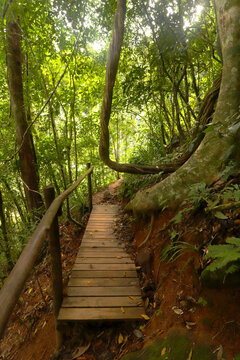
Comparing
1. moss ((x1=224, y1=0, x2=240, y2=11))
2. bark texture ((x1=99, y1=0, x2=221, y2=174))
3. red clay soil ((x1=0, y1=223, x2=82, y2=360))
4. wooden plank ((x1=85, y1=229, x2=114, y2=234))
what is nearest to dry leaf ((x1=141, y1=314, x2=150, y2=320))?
red clay soil ((x1=0, y1=223, x2=82, y2=360))

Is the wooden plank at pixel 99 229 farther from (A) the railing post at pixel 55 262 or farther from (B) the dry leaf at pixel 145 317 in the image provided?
(B) the dry leaf at pixel 145 317

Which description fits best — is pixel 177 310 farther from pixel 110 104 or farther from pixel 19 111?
pixel 19 111

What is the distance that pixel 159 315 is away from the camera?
6.04ft

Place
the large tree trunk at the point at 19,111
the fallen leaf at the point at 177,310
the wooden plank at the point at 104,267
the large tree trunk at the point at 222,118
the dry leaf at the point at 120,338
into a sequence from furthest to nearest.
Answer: the large tree trunk at the point at 19,111 < the wooden plank at the point at 104,267 < the large tree trunk at the point at 222,118 < the dry leaf at the point at 120,338 < the fallen leaf at the point at 177,310

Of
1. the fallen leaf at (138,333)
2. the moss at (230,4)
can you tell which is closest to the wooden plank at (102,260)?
the fallen leaf at (138,333)

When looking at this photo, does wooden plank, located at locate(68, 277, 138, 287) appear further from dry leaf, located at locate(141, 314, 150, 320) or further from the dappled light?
dry leaf, located at locate(141, 314, 150, 320)

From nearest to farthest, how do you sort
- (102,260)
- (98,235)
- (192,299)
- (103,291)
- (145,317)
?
1. (192,299)
2. (145,317)
3. (103,291)
4. (102,260)
5. (98,235)

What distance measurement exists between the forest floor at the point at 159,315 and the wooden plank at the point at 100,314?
10 cm

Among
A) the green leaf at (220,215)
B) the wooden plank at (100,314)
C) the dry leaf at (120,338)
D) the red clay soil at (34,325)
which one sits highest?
the green leaf at (220,215)

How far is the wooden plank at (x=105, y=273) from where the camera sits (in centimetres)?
265

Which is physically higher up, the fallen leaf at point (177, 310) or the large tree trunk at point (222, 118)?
the large tree trunk at point (222, 118)

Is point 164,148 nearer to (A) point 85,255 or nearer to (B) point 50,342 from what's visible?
(A) point 85,255

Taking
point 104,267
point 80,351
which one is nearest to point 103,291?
point 104,267

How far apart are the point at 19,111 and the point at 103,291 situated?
15.2ft
